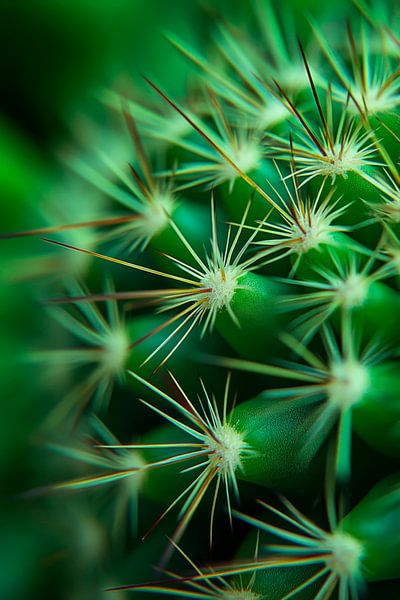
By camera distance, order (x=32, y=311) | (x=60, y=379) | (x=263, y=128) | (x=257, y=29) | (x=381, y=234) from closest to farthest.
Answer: (x=381, y=234) → (x=263, y=128) → (x=60, y=379) → (x=32, y=311) → (x=257, y=29)

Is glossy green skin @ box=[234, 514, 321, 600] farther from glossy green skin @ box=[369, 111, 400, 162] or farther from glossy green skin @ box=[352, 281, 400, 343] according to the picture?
glossy green skin @ box=[369, 111, 400, 162]

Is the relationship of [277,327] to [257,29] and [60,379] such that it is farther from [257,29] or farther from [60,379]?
[257,29]

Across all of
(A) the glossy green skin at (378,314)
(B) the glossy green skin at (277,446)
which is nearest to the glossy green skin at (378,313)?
(A) the glossy green skin at (378,314)

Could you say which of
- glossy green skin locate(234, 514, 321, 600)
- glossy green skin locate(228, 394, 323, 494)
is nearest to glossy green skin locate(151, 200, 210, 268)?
glossy green skin locate(228, 394, 323, 494)

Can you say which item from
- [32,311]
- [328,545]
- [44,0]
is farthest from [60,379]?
[44,0]

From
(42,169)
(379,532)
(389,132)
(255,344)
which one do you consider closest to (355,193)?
(389,132)
